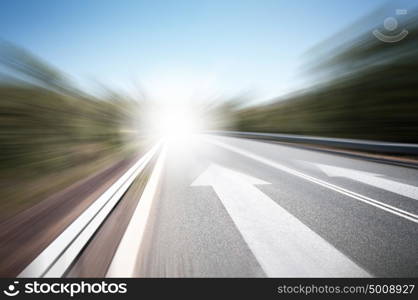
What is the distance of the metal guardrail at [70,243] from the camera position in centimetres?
174

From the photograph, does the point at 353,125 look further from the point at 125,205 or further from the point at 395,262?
the point at 125,205

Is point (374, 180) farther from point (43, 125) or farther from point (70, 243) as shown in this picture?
point (43, 125)

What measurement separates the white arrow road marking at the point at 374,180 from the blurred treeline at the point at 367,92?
5.80m

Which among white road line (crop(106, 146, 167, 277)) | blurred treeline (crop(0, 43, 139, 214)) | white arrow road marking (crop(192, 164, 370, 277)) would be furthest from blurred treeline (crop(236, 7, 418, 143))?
blurred treeline (crop(0, 43, 139, 214))

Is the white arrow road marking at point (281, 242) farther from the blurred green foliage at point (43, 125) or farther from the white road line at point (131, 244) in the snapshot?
the blurred green foliage at point (43, 125)

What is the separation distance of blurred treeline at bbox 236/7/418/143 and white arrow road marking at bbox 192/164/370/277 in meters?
9.67

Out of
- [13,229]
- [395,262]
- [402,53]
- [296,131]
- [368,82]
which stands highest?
[402,53]

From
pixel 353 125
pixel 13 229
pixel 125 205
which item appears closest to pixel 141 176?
pixel 125 205

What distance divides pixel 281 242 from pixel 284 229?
315 millimetres

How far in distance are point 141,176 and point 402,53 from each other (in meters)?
12.5

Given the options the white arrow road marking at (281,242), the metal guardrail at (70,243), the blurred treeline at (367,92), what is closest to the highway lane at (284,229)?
the white arrow road marking at (281,242)

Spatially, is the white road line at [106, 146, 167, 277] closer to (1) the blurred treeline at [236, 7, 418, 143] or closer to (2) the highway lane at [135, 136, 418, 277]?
(2) the highway lane at [135, 136, 418, 277]

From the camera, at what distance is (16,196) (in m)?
3.60

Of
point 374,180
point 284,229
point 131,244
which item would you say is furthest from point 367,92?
point 131,244
